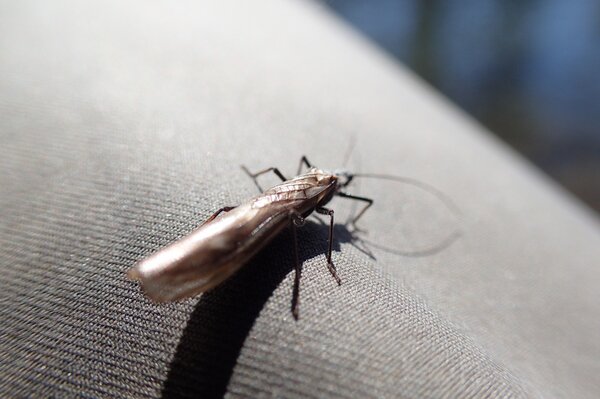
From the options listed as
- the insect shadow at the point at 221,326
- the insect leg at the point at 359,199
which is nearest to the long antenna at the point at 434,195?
the insect leg at the point at 359,199

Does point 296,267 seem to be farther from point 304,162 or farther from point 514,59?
point 514,59

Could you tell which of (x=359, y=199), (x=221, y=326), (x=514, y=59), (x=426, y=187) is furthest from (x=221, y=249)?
(x=514, y=59)

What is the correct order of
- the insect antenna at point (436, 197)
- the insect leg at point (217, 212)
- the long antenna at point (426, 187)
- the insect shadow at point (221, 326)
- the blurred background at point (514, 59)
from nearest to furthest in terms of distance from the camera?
the insect shadow at point (221, 326), the insect leg at point (217, 212), the insect antenna at point (436, 197), the long antenna at point (426, 187), the blurred background at point (514, 59)

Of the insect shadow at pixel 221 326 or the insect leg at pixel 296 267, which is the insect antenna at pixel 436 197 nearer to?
A: the insect leg at pixel 296 267

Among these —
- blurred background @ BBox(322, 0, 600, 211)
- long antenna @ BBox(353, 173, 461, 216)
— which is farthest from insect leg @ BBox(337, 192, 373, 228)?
blurred background @ BBox(322, 0, 600, 211)

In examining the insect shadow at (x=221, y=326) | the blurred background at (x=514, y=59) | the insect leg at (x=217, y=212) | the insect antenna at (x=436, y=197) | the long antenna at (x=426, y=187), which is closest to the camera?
the insect shadow at (x=221, y=326)

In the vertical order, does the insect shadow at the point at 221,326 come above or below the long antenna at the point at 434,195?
below
